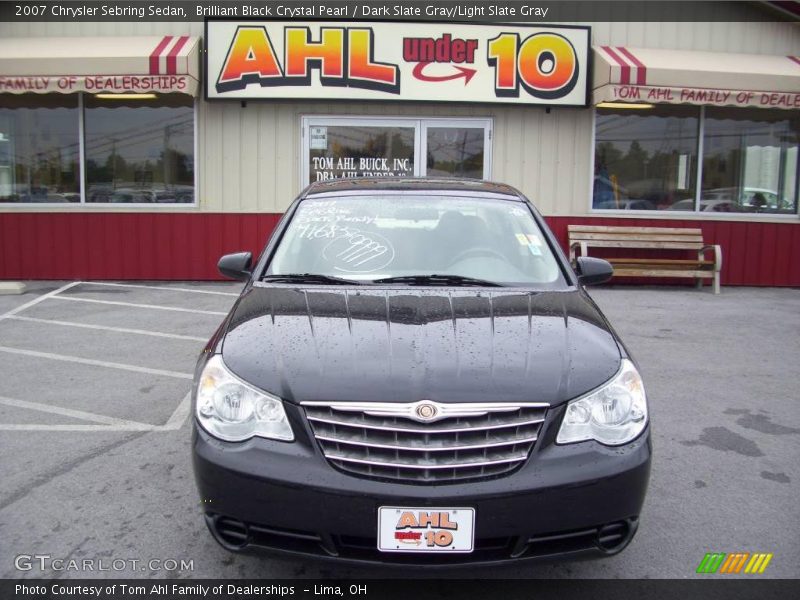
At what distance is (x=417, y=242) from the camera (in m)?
3.68

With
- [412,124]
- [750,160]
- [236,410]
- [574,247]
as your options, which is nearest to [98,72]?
[412,124]

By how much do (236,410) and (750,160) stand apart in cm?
1089

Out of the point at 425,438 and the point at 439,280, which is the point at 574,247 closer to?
the point at 439,280

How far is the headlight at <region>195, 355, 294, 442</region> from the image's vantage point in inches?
95.3

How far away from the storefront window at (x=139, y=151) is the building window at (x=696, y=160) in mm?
6365

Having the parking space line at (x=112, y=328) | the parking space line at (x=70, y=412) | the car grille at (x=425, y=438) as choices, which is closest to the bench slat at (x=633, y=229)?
the parking space line at (x=112, y=328)

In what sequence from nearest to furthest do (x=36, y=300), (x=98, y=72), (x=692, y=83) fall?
1. (x=36, y=300)
2. (x=98, y=72)
3. (x=692, y=83)

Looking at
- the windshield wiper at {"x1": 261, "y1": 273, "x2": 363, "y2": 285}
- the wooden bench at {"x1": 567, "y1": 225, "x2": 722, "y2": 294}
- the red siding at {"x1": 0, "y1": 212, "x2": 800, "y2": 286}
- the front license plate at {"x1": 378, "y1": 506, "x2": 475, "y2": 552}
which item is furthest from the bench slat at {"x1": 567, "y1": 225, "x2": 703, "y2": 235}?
the front license plate at {"x1": 378, "y1": 506, "x2": 475, "y2": 552}

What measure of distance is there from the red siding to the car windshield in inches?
276

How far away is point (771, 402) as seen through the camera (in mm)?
5117

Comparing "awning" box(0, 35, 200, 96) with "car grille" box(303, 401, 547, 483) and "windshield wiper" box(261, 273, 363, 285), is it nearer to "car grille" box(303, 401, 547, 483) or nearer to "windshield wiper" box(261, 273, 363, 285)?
"windshield wiper" box(261, 273, 363, 285)

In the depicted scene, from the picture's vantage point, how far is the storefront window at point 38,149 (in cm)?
1079

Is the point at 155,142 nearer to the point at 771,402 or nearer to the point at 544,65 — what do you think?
the point at 544,65
